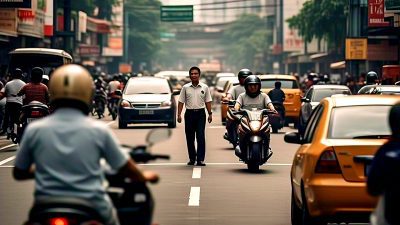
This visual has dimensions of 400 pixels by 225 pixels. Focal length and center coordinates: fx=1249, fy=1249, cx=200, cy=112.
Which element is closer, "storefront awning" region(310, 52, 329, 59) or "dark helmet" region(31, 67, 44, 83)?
"dark helmet" region(31, 67, 44, 83)

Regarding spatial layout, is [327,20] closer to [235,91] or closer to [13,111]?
[13,111]

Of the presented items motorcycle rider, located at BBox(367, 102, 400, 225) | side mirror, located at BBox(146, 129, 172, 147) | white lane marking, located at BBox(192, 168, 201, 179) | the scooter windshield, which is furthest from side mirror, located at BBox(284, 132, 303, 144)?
the scooter windshield

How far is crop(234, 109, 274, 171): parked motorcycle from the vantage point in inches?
790

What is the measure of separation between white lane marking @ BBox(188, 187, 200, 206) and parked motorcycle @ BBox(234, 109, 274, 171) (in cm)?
296

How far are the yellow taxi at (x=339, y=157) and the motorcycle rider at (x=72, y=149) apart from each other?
12.5 ft

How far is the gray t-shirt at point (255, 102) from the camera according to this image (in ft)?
68.1

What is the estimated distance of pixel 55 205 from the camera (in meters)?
6.79

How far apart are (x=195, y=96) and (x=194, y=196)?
520cm

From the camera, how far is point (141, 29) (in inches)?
5792

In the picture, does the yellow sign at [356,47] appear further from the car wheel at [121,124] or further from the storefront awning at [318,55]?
the storefront awning at [318,55]

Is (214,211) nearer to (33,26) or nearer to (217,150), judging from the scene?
(217,150)

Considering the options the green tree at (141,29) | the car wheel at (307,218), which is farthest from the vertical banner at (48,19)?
the green tree at (141,29)

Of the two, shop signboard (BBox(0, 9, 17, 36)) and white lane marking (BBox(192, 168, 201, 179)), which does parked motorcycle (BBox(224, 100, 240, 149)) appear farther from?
shop signboard (BBox(0, 9, 17, 36))

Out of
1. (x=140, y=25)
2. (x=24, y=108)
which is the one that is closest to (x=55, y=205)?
(x=24, y=108)
